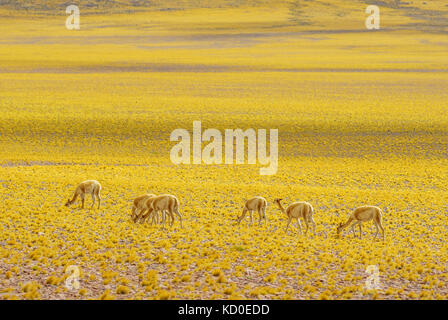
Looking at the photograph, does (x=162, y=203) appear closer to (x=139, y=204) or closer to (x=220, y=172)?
(x=139, y=204)

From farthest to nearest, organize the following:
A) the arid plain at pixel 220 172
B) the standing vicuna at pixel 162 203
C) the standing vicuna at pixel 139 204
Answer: the standing vicuna at pixel 139 204
the standing vicuna at pixel 162 203
the arid plain at pixel 220 172

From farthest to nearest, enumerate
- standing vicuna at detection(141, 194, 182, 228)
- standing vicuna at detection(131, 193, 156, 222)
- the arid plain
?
standing vicuna at detection(131, 193, 156, 222) → standing vicuna at detection(141, 194, 182, 228) → the arid plain

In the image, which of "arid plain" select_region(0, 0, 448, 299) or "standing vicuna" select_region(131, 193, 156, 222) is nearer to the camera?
"arid plain" select_region(0, 0, 448, 299)

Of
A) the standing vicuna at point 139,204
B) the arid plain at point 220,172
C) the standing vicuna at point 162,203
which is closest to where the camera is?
the arid plain at point 220,172

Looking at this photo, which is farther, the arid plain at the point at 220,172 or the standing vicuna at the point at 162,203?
the standing vicuna at the point at 162,203

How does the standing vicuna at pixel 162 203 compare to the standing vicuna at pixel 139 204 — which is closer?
the standing vicuna at pixel 162 203

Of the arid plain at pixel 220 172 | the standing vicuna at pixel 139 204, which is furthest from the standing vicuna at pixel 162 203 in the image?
the arid plain at pixel 220 172

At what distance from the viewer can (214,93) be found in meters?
71.7

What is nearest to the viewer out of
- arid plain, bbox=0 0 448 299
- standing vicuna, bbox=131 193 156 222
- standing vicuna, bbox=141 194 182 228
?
arid plain, bbox=0 0 448 299

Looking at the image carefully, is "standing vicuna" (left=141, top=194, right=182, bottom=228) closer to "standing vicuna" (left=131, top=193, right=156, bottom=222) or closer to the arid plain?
"standing vicuna" (left=131, top=193, right=156, bottom=222)

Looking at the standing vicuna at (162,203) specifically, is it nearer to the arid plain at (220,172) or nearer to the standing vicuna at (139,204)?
the standing vicuna at (139,204)

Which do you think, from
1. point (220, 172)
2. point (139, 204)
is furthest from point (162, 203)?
point (220, 172)

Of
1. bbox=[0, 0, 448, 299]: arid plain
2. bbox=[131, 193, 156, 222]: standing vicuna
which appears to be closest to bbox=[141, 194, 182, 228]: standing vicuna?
bbox=[131, 193, 156, 222]: standing vicuna

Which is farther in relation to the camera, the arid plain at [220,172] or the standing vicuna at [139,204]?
the standing vicuna at [139,204]
